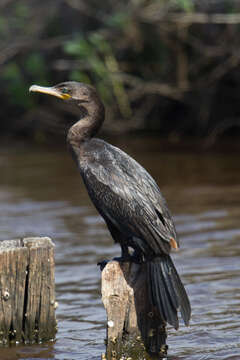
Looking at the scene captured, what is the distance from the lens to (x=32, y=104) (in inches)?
496

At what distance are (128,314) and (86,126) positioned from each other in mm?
1066

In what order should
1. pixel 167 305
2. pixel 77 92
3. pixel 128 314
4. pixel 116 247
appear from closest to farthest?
pixel 167 305
pixel 128 314
pixel 77 92
pixel 116 247

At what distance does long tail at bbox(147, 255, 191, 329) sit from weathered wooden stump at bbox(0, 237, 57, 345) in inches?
24.5

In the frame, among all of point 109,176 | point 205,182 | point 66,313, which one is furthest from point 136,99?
point 109,176

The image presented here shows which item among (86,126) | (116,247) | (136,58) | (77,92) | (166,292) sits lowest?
(116,247)

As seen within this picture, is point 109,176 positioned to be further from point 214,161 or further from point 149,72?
point 149,72

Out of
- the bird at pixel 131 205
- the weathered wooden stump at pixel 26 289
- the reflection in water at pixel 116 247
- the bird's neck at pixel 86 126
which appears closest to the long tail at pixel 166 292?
the bird at pixel 131 205

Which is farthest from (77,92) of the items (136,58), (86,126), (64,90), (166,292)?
(136,58)

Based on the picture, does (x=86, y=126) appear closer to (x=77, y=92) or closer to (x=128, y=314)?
(x=77, y=92)

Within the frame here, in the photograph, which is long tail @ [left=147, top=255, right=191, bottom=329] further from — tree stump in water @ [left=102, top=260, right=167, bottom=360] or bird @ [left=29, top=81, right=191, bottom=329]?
tree stump in water @ [left=102, top=260, right=167, bottom=360]

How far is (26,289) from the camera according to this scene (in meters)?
4.10

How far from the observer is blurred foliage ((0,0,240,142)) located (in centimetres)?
1073

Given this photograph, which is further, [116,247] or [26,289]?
[116,247]

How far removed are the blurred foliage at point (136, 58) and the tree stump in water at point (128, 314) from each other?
675 cm
